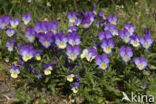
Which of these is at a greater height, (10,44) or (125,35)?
(125,35)

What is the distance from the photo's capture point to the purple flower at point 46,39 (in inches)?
109

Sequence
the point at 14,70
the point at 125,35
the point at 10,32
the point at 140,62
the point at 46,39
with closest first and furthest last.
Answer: the point at 46,39
the point at 140,62
the point at 14,70
the point at 125,35
the point at 10,32

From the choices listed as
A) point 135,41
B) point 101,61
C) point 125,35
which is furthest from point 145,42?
point 101,61

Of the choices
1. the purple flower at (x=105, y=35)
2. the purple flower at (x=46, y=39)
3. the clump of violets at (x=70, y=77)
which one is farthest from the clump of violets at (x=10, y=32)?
the purple flower at (x=105, y=35)

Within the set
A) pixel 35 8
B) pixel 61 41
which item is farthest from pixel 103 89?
pixel 35 8

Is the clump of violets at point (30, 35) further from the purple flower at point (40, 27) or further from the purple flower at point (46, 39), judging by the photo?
the purple flower at point (46, 39)

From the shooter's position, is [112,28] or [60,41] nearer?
[60,41]

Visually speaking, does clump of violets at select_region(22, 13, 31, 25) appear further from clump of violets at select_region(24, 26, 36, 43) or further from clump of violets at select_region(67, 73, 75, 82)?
clump of violets at select_region(67, 73, 75, 82)

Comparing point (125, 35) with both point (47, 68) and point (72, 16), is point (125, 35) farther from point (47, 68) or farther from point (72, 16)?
point (47, 68)

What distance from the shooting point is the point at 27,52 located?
279 cm

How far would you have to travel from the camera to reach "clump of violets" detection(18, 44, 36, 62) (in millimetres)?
2779

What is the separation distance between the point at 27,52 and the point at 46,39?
0.27 meters

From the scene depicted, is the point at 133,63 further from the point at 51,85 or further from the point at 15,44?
the point at 15,44

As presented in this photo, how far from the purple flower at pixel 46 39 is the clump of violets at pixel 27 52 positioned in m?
0.14
